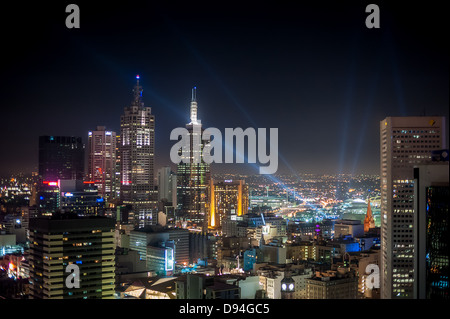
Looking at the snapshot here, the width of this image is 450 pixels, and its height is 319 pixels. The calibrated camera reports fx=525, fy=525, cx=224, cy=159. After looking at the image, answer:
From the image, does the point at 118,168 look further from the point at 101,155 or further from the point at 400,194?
the point at 400,194

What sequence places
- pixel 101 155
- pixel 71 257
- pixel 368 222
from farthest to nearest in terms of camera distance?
1. pixel 101 155
2. pixel 368 222
3. pixel 71 257

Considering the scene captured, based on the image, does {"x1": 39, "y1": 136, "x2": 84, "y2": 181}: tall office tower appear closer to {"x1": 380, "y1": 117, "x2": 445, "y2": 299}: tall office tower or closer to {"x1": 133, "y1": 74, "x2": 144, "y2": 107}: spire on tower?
{"x1": 133, "y1": 74, "x2": 144, "y2": 107}: spire on tower

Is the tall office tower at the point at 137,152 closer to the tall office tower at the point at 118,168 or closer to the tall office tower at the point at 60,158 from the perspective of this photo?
the tall office tower at the point at 118,168

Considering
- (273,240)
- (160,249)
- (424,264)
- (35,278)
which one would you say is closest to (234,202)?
(273,240)

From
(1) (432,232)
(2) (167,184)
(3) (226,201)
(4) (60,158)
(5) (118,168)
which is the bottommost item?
(3) (226,201)

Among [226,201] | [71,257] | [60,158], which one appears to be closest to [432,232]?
[71,257]
